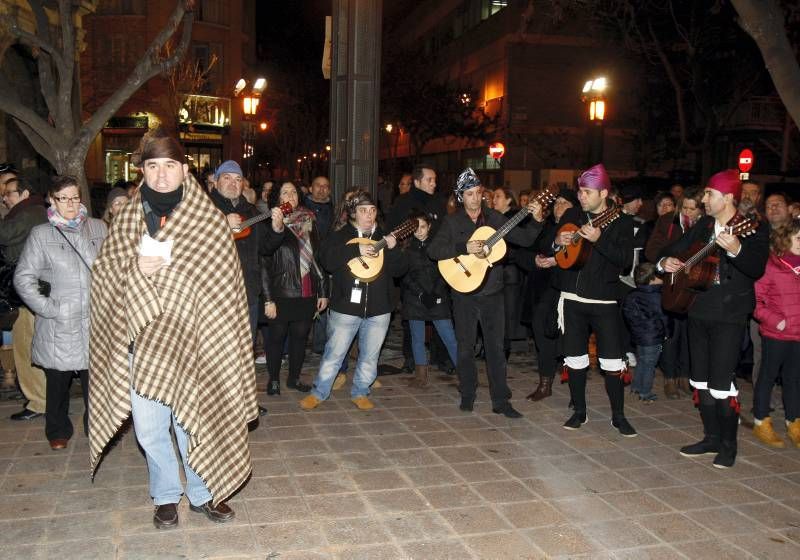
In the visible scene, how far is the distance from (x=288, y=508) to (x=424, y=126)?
36.0m

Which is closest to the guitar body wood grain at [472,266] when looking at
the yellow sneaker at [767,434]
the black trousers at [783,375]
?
the black trousers at [783,375]

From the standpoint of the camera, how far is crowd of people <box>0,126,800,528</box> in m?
4.46

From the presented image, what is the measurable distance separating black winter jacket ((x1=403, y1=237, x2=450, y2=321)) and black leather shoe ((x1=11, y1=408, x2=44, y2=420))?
3.76 metres

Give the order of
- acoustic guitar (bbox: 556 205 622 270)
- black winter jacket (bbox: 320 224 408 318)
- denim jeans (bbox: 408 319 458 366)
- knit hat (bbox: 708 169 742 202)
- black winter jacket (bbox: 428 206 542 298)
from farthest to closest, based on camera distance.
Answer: denim jeans (bbox: 408 319 458 366)
black winter jacket (bbox: 320 224 408 318)
black winter jacket (bbox: 428 206 542 298)
acoustic guitar (bbox: 556 205 622 270)
knit hat (bbox: 708 169 742 202)

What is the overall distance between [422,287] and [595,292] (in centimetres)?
227

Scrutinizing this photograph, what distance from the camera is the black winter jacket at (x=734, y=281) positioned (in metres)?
5.68

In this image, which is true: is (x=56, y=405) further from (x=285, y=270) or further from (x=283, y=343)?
(x=285, y=270)

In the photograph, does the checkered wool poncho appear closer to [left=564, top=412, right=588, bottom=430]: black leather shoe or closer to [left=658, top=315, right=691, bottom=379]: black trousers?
[left=564, top=412, right=588, bottom=430]: black leather shoe

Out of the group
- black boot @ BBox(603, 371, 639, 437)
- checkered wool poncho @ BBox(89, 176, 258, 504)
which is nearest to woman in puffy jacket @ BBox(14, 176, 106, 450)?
checkered wool poncho @ BBox(89, 176, 258, 504)

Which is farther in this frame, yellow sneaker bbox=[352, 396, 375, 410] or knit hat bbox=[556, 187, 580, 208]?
knit hat bbox=[556, 187, 580, 208]

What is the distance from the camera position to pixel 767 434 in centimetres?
661

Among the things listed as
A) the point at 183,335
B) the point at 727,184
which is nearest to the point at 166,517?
the point at 183,335

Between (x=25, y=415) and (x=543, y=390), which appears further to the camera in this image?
(x=543, y=390)

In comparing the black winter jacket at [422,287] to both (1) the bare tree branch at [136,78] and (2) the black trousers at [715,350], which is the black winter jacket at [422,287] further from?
(1) the bare tree branch at [136,78]
